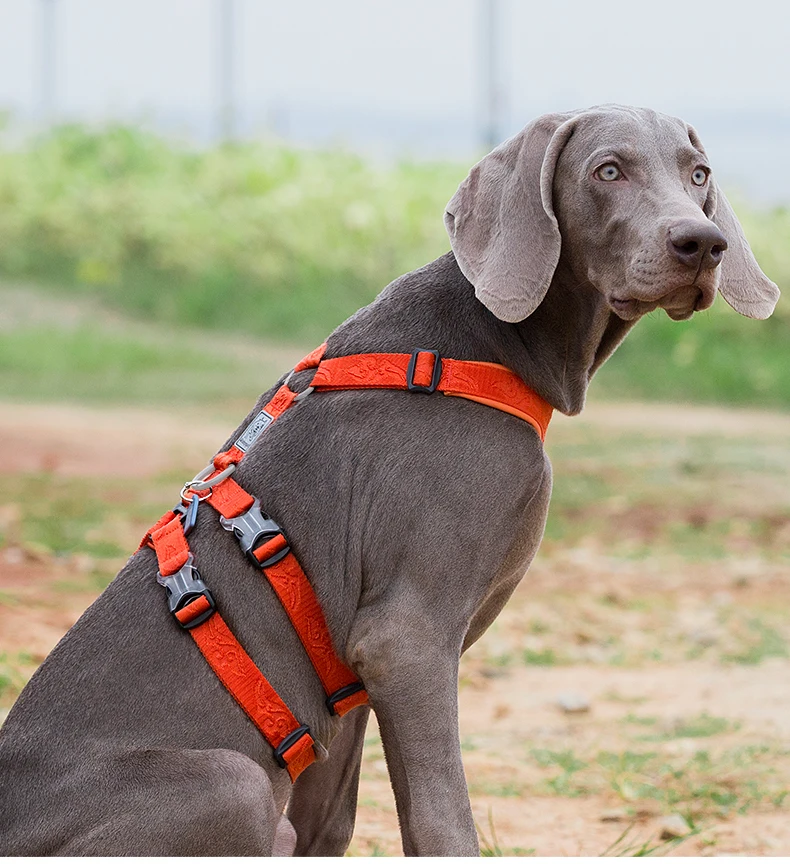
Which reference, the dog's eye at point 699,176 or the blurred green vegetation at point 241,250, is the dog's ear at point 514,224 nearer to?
the dog's eye at point 699,176

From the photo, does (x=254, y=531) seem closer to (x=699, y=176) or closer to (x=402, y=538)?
(x=402, y=538)

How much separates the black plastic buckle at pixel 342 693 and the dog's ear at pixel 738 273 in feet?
3.64

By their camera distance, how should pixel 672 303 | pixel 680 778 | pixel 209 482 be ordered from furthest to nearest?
1. pixel 680 778
2. pixel 209 482
3. pixel 672 303

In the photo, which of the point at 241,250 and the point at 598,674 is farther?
→ the point at 241,250

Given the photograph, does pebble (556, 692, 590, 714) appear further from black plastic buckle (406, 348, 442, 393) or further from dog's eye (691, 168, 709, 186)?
dog's eye (691, 168, 709, 186)

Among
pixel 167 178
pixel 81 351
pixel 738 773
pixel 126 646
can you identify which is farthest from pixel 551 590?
pixel 167 178

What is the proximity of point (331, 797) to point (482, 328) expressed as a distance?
3.67 feet

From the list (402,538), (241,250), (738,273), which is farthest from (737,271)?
(241,250)

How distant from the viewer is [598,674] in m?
5.54

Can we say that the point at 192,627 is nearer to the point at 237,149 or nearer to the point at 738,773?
the point at 738,773

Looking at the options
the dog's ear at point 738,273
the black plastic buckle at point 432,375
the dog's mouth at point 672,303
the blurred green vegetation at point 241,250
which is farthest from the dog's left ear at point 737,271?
the blurred green vegetation at point 241,250

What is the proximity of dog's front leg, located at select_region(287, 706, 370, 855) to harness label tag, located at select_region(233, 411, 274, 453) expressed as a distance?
652 mm

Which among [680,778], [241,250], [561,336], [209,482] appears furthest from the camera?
[241,250]

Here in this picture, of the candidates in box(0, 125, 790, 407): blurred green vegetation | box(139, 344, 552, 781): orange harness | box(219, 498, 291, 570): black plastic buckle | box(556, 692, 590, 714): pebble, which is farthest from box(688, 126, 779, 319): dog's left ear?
box(0, 125, 790, 407): blurred green vegetation
